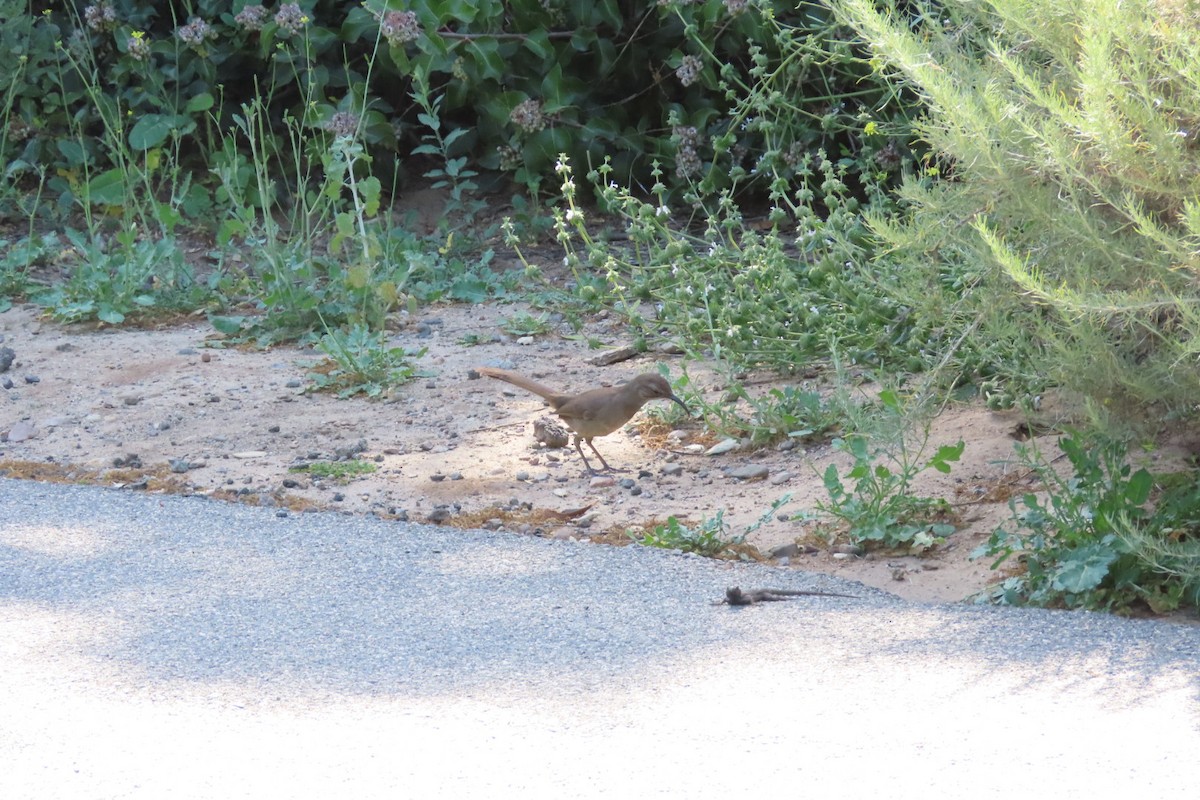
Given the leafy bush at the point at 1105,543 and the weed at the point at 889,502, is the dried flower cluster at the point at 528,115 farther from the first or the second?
the leafy bush at the point at 1105,543

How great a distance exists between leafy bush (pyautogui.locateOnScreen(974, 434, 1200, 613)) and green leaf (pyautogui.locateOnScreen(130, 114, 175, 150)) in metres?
6.50

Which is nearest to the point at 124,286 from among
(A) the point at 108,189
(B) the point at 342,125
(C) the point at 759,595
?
(B) the point at 342,125

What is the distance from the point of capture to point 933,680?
11.1 feet

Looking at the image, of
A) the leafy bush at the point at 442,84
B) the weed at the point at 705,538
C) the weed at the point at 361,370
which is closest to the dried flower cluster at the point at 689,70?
the leafy bush at the point at 442,84

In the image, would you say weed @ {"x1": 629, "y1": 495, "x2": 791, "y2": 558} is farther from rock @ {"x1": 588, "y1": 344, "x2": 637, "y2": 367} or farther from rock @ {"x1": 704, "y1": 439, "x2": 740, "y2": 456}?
rock @ {"x1": 588, "y1": 344, "x2": 637, "y2": 367}

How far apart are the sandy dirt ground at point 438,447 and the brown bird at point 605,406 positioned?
6.2 inches

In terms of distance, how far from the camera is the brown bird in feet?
18.0

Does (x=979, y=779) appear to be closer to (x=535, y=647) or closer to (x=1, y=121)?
(x=535, y=647)

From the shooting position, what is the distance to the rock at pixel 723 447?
18.4 feet

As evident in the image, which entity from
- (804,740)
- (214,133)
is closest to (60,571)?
(804,740)

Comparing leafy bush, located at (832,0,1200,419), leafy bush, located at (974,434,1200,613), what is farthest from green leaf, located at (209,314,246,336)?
leafy bush, located at (974,434,1200,613)

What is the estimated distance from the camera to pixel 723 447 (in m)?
5.61

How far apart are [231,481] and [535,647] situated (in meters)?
2.07

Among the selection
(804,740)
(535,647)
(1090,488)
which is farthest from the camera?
(1090,488)
